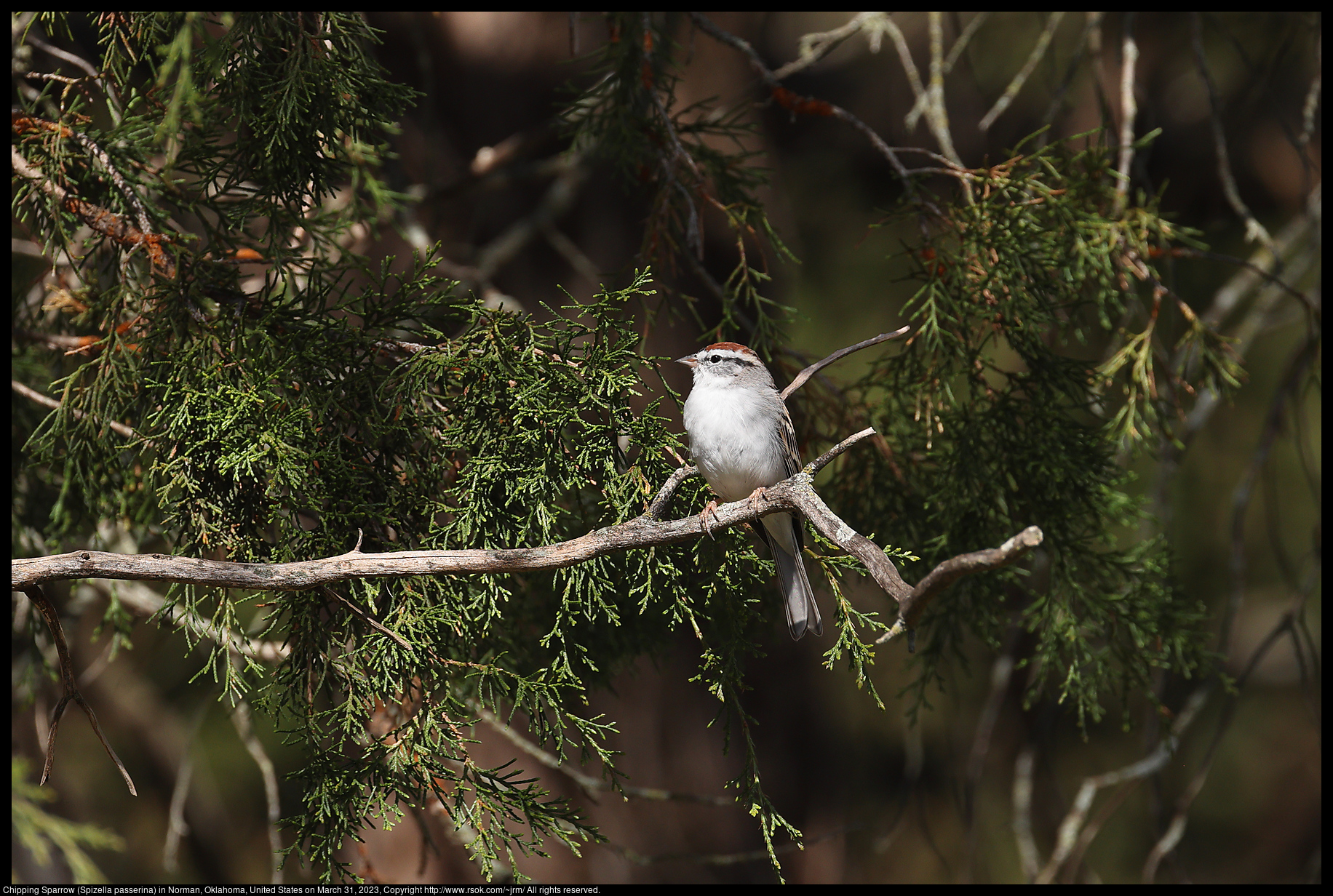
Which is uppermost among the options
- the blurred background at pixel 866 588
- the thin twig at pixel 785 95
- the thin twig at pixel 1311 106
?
the thin twig at pixel 785 95

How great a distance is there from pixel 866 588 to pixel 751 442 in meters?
2.13

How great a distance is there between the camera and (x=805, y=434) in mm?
2523

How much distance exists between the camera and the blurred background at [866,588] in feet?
11.9

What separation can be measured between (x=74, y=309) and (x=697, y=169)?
5.48 ft

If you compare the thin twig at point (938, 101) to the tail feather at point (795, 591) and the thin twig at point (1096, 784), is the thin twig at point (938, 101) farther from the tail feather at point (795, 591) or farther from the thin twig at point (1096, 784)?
the thin twig at point (1096, 784)

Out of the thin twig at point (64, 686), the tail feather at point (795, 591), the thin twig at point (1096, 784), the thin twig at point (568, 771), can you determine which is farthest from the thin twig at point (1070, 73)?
the thin twig at point (64, 686)

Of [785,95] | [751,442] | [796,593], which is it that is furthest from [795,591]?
[785,95]

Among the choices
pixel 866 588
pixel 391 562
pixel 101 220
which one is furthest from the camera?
pixel 866 588

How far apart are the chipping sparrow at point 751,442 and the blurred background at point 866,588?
0.84 m

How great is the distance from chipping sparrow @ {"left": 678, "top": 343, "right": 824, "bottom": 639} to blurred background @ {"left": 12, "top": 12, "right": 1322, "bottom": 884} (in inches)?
33.0

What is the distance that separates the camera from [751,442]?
7.73 feet

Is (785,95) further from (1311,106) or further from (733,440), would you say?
(1311,106)

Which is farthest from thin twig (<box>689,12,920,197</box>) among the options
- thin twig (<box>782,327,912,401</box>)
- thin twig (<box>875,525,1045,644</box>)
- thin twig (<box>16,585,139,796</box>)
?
thin twig (<box>16,585,139,796</box>)

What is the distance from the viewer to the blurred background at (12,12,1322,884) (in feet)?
11.9
